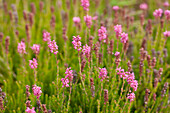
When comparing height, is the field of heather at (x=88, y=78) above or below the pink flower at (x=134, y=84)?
above

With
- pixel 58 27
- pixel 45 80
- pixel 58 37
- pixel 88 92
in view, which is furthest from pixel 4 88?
pixel 58 27

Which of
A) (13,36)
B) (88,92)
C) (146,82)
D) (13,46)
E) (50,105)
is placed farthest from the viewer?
(13,36)

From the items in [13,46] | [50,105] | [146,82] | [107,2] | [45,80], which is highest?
[107,2]

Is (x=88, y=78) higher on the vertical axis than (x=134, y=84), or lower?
higher

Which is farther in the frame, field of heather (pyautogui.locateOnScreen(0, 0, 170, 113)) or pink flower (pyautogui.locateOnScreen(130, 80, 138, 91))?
field of heather (pyautogui.locateOnScreen(0, 0, 170, 113))

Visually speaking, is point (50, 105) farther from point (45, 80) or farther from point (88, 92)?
point (45, 80)

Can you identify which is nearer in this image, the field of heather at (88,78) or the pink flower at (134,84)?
the pink flower at (134,84)

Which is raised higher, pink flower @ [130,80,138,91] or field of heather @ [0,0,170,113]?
field of heather @ [0,0,170,113]

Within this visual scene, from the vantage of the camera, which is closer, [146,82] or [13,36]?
[146,82]

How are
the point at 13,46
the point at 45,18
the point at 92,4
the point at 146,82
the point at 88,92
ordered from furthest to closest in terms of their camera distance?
1. the point at 92,4
2. the point at 45,18
3. the point at 13,46
4. the point at 146,82
5. the point at 88,92

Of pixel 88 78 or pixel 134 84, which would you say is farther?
pixel 88 78

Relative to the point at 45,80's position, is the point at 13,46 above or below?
above
